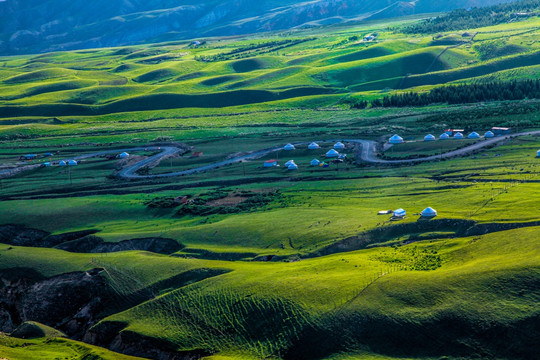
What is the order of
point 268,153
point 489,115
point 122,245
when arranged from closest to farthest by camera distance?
point 122,245
point 268,153
point 489,115

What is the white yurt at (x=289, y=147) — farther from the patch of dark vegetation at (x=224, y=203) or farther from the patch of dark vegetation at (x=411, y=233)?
the patch of dark vegetation at (x=411, y=233)

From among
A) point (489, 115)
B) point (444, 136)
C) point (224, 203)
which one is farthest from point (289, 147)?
point (489, 115)

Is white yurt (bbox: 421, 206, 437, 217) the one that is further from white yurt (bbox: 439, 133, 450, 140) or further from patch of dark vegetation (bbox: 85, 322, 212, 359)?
white yurt (bbox: 439, 133, 450, 140)

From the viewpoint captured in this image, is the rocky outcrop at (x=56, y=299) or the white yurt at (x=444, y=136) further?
the white yurt at (x=444, y=136)

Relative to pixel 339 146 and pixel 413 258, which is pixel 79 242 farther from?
pixel 339 146

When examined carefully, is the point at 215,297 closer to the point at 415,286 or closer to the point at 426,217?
the point at 415,286

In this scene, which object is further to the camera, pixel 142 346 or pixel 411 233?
pixel 411 233

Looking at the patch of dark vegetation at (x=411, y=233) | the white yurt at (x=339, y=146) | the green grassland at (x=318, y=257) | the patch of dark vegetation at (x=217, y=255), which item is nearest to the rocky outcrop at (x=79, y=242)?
the green grassland at (x=318, y=257)

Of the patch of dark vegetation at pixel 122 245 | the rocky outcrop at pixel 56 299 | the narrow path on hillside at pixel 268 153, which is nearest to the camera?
the rocky outcrop at pixel 56 299
